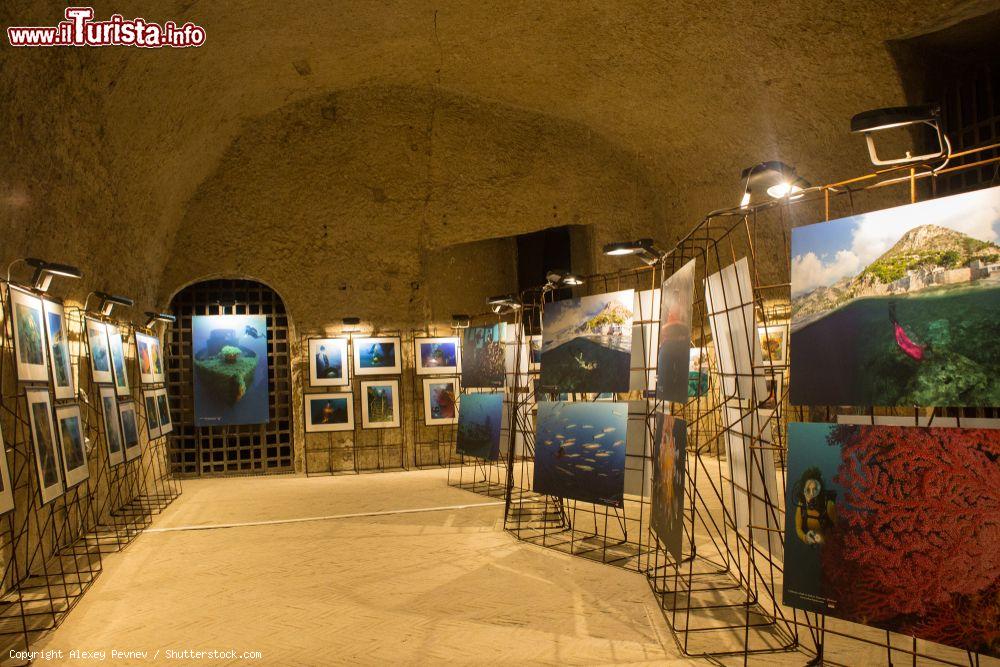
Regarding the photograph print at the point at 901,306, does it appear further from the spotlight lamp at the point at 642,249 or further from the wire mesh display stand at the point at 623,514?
the wire mesh display stand at the point at 623,514

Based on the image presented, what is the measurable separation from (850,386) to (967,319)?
48cm

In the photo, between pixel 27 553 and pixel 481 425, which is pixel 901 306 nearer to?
pixel 27 553

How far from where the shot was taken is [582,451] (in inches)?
221

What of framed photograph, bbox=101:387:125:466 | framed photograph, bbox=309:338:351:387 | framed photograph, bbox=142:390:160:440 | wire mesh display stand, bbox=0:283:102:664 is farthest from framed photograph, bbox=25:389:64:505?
framed photograph, bbox=309:338:351:387

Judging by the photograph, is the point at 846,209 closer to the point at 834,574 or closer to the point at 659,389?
the point at 659,389

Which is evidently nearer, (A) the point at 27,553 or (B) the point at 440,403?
(A) the point at 27,553

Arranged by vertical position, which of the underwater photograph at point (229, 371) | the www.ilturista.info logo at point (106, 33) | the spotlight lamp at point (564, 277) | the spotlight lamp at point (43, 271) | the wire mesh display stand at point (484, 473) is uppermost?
the www.ilturista.info logo at point (106, 33)

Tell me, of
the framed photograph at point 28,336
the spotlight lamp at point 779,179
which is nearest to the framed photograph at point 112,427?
the framed photograph at point 28,336

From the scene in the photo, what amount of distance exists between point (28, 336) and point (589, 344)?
4212 mm

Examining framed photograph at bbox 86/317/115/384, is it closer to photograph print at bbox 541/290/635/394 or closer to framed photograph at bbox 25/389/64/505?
framed photograph at bbox 25/389/64/505

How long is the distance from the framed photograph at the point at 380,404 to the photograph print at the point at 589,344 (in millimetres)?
5837

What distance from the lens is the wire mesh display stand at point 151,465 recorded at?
8.39 meters

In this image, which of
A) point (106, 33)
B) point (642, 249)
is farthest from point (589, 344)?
point (106, 33)

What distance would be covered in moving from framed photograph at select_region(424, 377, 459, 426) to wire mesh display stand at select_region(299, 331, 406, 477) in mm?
314
